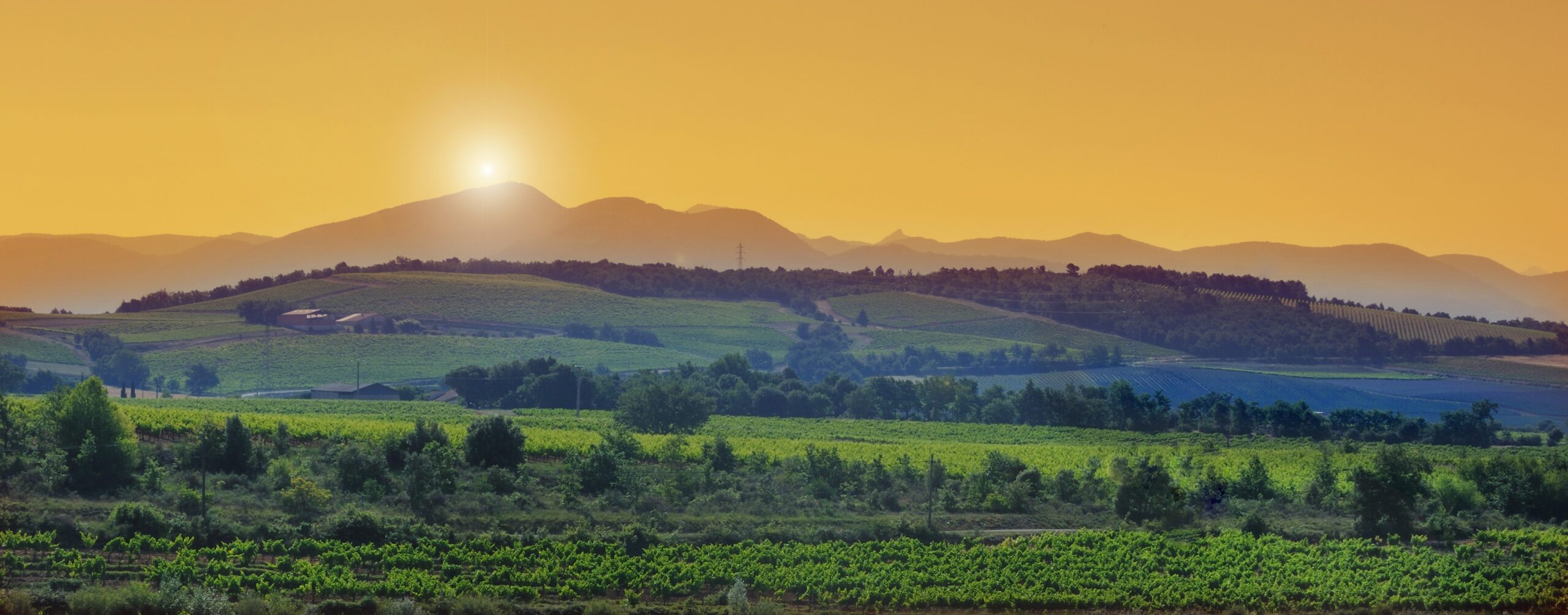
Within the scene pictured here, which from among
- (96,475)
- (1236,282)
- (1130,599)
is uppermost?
(1236,282)

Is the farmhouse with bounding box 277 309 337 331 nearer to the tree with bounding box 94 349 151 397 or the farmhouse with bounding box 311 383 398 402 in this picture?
the tree with bounding box 94 349 151 397

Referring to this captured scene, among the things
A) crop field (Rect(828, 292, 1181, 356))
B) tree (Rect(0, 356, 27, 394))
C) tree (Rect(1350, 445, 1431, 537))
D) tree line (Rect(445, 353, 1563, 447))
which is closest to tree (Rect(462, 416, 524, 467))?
tree line (Rect(445, 353, 1563, 447))

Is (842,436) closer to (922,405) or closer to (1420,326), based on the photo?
(922,405)

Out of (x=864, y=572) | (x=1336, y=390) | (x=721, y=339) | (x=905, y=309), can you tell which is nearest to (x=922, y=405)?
(x=1336, y=390)

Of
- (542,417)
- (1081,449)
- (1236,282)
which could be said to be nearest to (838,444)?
(1081,449)

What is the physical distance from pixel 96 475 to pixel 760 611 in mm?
23326

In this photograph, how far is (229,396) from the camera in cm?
8644

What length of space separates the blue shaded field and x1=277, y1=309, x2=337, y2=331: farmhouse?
185ft

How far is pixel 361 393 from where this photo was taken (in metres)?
87.2

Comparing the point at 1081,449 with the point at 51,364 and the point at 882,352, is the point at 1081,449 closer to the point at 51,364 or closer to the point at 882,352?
the point at 882,352

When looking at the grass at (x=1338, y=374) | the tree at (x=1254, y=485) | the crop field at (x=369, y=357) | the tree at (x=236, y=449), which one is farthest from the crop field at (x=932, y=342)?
the tree at (x=236, y=449)

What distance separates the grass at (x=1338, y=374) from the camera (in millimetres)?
108750

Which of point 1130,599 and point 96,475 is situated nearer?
point 1130,599

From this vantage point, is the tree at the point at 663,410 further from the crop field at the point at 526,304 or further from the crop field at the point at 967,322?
the crop field at the point at 526,304
